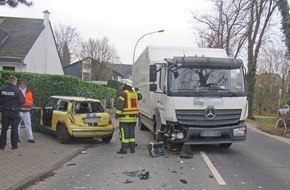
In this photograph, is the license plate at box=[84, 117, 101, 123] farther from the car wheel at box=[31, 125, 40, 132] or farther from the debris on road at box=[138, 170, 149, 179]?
the debris on road at box=[138, 170, 149, 179]

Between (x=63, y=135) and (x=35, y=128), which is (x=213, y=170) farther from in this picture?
(x=35, y=128)

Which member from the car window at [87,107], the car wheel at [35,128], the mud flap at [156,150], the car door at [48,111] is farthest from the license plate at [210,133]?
the car wheel at [35,128]

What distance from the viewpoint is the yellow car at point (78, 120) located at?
1071 cm

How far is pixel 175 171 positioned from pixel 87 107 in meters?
4.68

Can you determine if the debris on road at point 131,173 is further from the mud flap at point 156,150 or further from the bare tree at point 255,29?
the bare tree at point 255,29

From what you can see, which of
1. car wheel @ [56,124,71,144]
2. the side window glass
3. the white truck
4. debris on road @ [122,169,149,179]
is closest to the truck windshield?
the white truck

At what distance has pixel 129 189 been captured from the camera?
6133 millimetres

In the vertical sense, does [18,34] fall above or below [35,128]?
above

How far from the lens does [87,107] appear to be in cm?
1131

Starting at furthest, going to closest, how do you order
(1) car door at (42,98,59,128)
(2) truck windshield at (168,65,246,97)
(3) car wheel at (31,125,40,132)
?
(3) car wheel at (31,125,40,132) < (1) car door at (42,98,59,128) < (2) truck windshield at (168,65,246,97)

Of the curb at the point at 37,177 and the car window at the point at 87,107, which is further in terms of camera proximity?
the car window at the point at 87,107

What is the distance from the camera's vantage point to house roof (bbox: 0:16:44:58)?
89.1 feet

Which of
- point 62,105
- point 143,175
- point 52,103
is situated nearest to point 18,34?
point 52,103

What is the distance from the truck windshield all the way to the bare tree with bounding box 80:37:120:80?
55.8m
